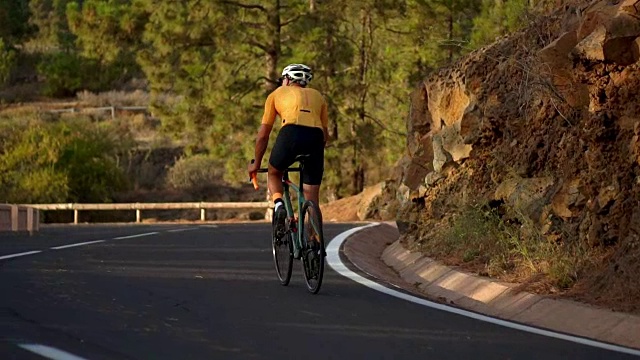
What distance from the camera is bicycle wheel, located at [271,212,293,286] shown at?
12703mm

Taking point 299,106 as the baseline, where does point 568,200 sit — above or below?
below

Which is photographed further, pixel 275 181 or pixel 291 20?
pixel 291 20

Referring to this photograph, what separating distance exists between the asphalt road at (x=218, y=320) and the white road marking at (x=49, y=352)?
1cm

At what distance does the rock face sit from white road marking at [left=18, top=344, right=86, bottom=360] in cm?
452

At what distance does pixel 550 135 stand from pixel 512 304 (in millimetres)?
3336

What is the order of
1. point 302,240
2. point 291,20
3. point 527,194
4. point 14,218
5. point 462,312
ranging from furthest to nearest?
point 291,20 → point 14,218 → point 527,194 → point 302,240 → point 462,312

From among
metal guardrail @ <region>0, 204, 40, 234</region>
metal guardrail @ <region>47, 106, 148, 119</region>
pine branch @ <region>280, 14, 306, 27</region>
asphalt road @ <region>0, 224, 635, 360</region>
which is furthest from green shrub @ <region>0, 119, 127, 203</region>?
asphalt road @ <region>0, 224, 635, 360</region>

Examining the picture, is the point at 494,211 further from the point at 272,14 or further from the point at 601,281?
the point at 272,14

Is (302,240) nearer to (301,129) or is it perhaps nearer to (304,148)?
(304,148)

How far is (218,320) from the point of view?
381 inches

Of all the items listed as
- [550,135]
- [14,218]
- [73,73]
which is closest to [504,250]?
[550,135]

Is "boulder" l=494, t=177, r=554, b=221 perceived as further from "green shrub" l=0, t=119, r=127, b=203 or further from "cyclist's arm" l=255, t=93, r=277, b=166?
"green shrub" l=0, t=119, r=127, b=203

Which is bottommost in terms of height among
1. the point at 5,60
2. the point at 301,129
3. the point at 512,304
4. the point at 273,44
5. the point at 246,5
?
the point at 512,304

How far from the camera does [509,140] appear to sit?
15.5m
